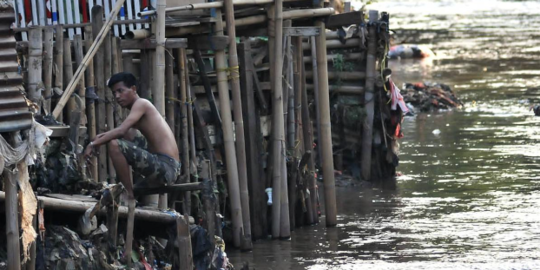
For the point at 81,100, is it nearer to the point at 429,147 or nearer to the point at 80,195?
the point at 80,195

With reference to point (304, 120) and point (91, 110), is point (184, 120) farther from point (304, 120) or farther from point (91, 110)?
point (304, 120)

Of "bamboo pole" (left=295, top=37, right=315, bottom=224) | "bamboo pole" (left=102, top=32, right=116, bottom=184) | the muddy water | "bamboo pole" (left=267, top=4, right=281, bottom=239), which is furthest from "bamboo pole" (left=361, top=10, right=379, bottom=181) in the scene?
"bamboo pole" (left=102, top=32, right=116, bottom=184)

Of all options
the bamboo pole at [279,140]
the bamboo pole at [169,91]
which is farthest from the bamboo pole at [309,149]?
the bamboo pole at [169,91]

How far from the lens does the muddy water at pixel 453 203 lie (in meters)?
11.4

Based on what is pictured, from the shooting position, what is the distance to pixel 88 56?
397 inches

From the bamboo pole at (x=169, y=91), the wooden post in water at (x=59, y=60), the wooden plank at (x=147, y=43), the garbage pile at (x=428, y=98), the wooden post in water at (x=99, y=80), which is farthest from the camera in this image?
the garbage pile at (x=428, y=98)

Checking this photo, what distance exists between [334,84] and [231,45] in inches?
185

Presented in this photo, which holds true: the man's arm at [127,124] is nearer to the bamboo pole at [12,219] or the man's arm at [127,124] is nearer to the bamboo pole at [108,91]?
the bamboo pole at [108,91]

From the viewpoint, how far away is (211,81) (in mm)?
12109

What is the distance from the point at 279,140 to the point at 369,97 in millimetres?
3927

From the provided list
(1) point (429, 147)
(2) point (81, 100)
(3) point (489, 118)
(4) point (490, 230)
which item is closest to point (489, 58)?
(3) point (489, 118)

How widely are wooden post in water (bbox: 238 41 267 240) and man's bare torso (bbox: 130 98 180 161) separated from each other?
2.45 metres

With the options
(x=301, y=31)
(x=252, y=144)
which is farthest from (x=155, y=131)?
(x=301, y=31)

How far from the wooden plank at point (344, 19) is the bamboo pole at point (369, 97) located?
214 cm
